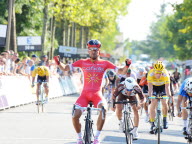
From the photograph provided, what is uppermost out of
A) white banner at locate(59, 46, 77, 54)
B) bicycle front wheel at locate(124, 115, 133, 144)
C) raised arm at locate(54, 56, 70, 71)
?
raised arm at locate(54, 56, 70, 71)

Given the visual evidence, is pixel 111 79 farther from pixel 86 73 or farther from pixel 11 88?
pixel 86 73

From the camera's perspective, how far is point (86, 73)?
10992 mm

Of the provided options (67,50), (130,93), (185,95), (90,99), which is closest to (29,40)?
(67,50)

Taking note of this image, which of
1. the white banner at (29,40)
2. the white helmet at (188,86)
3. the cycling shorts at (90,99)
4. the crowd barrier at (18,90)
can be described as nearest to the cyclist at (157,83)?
the white helmet at (188,86)

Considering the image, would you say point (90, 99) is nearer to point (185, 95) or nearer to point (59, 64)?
point (59, 64)

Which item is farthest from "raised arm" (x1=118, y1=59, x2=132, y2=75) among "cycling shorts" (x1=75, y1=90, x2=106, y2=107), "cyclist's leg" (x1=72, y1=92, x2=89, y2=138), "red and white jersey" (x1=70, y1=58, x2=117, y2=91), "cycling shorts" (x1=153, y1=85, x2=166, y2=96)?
"cycling shorts" (x1=153, y1=85, x2=166, y2=96)

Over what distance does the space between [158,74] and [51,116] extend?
5.83 meters

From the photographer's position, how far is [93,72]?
10969 millimetres

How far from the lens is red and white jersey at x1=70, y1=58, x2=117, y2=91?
35.8 ft

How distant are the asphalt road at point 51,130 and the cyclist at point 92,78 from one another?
1.87 metres

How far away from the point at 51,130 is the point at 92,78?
4.28 m

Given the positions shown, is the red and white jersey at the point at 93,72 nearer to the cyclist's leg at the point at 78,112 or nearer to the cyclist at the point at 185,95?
the cyclist's leg at the point at 78,112

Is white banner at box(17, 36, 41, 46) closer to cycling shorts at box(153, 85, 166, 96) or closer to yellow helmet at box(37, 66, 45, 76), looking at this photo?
yellow helmet at box(37, 66, 45, 76)

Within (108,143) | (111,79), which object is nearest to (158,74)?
(108,143)
